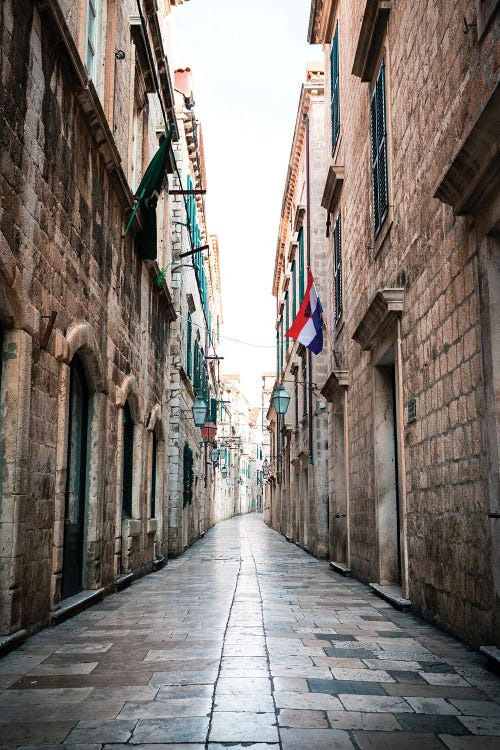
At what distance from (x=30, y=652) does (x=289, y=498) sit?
22.2m

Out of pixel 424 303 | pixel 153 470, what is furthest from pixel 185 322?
pixel 424 303

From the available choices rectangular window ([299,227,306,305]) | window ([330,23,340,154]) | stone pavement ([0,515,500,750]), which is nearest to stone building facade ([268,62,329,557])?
rectangular window ([299,227,306,305])

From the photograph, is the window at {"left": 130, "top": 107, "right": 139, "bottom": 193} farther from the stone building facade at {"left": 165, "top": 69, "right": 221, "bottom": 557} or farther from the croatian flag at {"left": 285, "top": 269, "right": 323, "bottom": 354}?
the croatian flag at {"left": 285, "top": 269, "right": 323, "bottom": 354}

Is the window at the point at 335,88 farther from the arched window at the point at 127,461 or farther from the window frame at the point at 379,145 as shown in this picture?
the arched window at the point at 127,461

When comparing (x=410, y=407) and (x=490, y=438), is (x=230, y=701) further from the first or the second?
(x=410, y=407)

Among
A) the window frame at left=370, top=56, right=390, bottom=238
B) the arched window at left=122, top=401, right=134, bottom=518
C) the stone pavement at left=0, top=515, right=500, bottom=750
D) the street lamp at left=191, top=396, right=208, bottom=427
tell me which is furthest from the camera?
the street lamp at left=191, top=396, right=208, bottom=427

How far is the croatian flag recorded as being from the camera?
14727mm

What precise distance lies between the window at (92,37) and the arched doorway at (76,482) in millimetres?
3402

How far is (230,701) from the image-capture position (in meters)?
4.07

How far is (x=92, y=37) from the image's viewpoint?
29.1ft

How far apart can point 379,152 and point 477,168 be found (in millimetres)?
4604

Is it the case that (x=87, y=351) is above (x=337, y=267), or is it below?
below

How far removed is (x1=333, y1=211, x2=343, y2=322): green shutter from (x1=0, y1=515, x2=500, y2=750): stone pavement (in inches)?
277

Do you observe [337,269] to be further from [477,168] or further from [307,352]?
[477,168]
